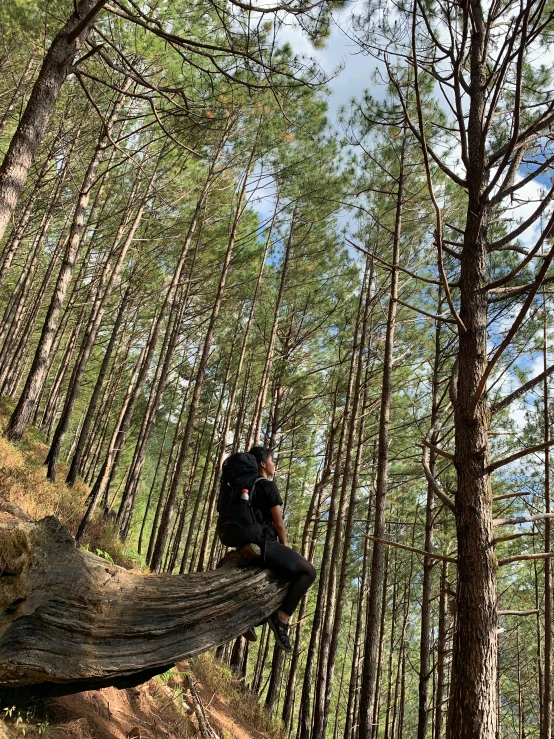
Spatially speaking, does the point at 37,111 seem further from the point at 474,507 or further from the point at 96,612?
the point at 474,507

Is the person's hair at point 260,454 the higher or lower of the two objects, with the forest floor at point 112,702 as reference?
higher

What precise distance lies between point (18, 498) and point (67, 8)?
8197 mm

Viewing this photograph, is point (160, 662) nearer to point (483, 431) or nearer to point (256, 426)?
point (483, 431)

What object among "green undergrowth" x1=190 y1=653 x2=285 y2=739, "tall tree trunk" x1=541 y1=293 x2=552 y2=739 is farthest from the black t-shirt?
"tall tree trunk" x1=541 y1=293 x2=552 y2=739

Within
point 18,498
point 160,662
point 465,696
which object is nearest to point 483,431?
point 465,696

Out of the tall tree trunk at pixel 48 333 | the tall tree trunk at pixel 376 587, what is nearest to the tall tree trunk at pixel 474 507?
the tall tree trunk at pixel 376 587

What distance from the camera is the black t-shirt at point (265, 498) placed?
316 centimetres

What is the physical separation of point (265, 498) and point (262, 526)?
179 millimetres

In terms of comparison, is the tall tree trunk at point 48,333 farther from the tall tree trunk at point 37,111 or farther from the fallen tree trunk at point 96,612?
the fallen tree trunk at point 96,612

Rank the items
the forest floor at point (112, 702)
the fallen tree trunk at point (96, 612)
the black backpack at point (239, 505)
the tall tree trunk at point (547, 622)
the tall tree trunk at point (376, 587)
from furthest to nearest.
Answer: the tall tree trunk at point (547, 622) < the tall tree trunk at point (376, 587) < the black backpack at point (239, 505) < the forest floor at point (112, 702) < the fallen tree trunk at point (96, 612)

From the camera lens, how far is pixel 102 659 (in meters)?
2.46

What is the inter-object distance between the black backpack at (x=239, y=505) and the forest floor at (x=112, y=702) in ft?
4.44

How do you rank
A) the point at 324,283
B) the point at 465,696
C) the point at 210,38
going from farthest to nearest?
the point at 324,283 < the point at 210,38 < the point at 465,696

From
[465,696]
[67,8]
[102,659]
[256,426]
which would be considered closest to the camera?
[465,696]
